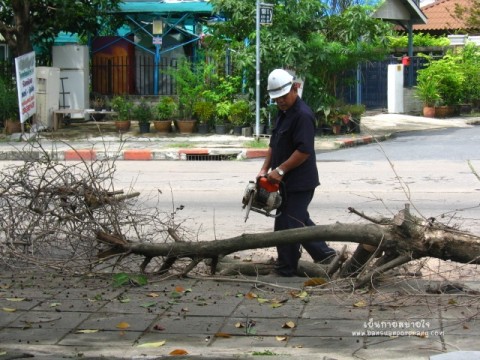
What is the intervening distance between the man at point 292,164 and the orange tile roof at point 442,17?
104ft

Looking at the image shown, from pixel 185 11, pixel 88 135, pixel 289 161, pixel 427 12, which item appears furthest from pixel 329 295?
pixel 427 12

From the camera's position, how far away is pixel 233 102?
21.3 meters

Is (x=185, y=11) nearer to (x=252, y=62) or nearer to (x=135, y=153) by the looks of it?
(x=252, y=62)

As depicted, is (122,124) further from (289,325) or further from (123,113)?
(289,325)

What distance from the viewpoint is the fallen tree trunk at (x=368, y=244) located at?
6.45 m

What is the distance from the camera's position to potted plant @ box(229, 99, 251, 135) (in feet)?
68.1

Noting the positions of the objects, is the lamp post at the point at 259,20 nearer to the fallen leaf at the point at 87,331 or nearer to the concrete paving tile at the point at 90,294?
the concrete paving tile at the point at 90,294

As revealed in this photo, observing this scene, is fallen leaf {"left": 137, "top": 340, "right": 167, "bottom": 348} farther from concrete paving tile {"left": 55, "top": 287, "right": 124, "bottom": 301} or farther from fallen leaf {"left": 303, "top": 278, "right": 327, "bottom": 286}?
fallen leaf {"left": 303, "top": 278, "right": 327, "bottom": 286}

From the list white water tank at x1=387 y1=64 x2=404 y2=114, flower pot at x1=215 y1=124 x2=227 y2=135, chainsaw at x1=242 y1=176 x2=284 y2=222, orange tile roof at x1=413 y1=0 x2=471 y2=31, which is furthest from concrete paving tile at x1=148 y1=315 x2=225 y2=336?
orange tile roof at x1=413 y1=0 x2=471 y2=31

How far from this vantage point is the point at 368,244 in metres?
6.76

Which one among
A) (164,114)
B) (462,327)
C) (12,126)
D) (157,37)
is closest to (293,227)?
(462,327)

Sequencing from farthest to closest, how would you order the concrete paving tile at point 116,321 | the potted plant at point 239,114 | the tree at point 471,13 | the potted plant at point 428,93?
the tree at point 471,13, the potted plant at point 428,93, the potted plant at point 239,114, the concrete paving tile at point 116,321

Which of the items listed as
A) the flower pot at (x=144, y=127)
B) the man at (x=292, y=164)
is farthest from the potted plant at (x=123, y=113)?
the man at (x=292, y=164)

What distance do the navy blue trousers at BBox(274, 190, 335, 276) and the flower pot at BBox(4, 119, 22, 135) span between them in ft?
48.4
